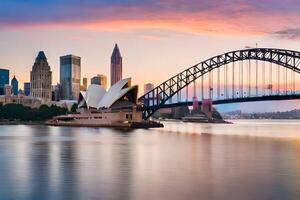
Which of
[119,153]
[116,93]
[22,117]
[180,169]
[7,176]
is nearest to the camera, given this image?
[7,176]

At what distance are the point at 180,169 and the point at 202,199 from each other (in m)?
12.2

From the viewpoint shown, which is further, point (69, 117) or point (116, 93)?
point (69, 117)

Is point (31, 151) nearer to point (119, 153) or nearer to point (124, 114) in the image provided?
point (119, 153)

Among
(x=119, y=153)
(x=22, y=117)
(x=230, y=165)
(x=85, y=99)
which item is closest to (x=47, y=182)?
(x=230, y=165)

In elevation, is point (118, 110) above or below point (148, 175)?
above

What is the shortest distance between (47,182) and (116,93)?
114m

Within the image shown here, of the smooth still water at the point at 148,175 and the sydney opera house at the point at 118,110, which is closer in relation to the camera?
the smooth still water at the point at 148,175

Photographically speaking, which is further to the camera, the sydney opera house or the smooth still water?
the sydney opera house

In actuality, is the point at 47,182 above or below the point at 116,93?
below

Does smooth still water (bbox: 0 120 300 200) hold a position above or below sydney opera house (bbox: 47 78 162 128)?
below

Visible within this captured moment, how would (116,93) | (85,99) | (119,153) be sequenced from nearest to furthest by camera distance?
1. (119,153)
2. (116,93)
3. (85,99)

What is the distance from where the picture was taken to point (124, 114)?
14438 centimetres

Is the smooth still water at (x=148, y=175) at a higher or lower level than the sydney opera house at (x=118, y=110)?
lower

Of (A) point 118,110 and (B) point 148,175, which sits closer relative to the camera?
(B) point 148,175
